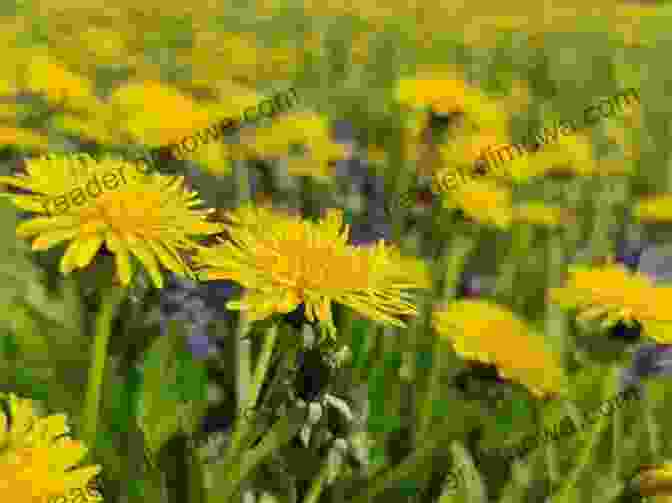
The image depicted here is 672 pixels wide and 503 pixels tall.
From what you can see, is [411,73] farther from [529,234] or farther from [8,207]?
[8,207]

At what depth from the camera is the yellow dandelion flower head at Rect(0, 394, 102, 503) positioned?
568 millimetres

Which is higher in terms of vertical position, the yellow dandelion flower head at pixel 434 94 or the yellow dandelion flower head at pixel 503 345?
the yellow dandelion flower head at pixel 434 94

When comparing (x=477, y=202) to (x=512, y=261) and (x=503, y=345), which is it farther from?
(x=512, y=261)

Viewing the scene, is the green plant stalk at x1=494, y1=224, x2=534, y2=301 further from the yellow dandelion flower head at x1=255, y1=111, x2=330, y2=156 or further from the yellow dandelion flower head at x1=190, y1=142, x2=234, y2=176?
the yellow dandelion flower head at x1=190, y1=142, x2=234, y2=176

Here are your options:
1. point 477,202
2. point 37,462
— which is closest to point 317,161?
point 477,202

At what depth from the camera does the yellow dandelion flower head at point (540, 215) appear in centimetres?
154

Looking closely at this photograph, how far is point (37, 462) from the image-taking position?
587mm

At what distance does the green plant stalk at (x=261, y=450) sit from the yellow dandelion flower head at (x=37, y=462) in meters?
0.18

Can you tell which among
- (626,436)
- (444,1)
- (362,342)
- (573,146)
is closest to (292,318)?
(362,342)

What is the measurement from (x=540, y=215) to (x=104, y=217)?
103cm

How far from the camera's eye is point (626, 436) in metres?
1.42

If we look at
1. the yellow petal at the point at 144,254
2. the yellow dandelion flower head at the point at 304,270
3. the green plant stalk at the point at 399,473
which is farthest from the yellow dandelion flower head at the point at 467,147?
the yellow petal at the point at 144,254

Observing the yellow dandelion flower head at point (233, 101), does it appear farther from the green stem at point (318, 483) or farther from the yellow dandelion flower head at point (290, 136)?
the green stem at point (318, 483)

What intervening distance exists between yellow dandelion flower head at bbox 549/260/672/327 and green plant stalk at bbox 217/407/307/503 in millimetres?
343
